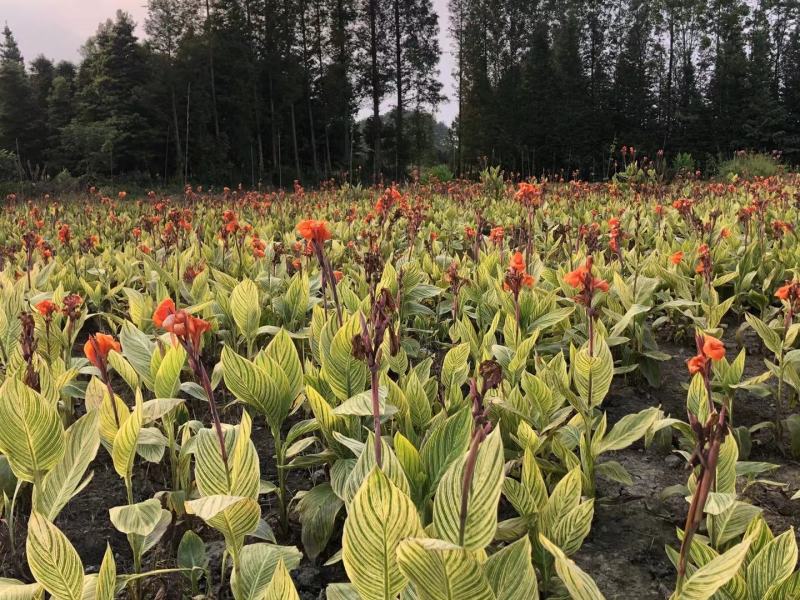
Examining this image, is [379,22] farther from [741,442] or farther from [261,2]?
[741,442]

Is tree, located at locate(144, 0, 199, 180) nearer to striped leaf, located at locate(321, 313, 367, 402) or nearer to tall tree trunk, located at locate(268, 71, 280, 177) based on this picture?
Answer: tall tree trunk, located at locate(268, 71, 280, 177)

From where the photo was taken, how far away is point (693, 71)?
47.5 meters

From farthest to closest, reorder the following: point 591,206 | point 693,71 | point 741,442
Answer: point 693,71 → point 591,206 → point 741,442

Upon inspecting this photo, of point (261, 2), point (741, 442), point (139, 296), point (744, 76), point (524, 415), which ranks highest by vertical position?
point (261, 2)

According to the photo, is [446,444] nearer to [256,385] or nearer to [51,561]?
[256,385]

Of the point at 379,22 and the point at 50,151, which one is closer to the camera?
the point at 50,151

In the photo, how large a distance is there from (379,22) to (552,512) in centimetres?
3784

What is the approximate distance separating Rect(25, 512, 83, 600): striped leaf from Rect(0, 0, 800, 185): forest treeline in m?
26.5

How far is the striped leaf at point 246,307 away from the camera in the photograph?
2.74 m

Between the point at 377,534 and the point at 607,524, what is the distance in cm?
106

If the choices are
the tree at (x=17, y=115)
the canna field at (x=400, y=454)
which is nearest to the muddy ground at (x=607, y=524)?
the canna field at (x=400, y=454)

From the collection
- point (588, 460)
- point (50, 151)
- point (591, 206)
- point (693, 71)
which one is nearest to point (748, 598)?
point (588, 460)

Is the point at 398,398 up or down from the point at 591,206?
down

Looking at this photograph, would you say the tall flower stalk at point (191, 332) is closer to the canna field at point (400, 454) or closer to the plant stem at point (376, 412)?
the canna field at point (400, 454)
